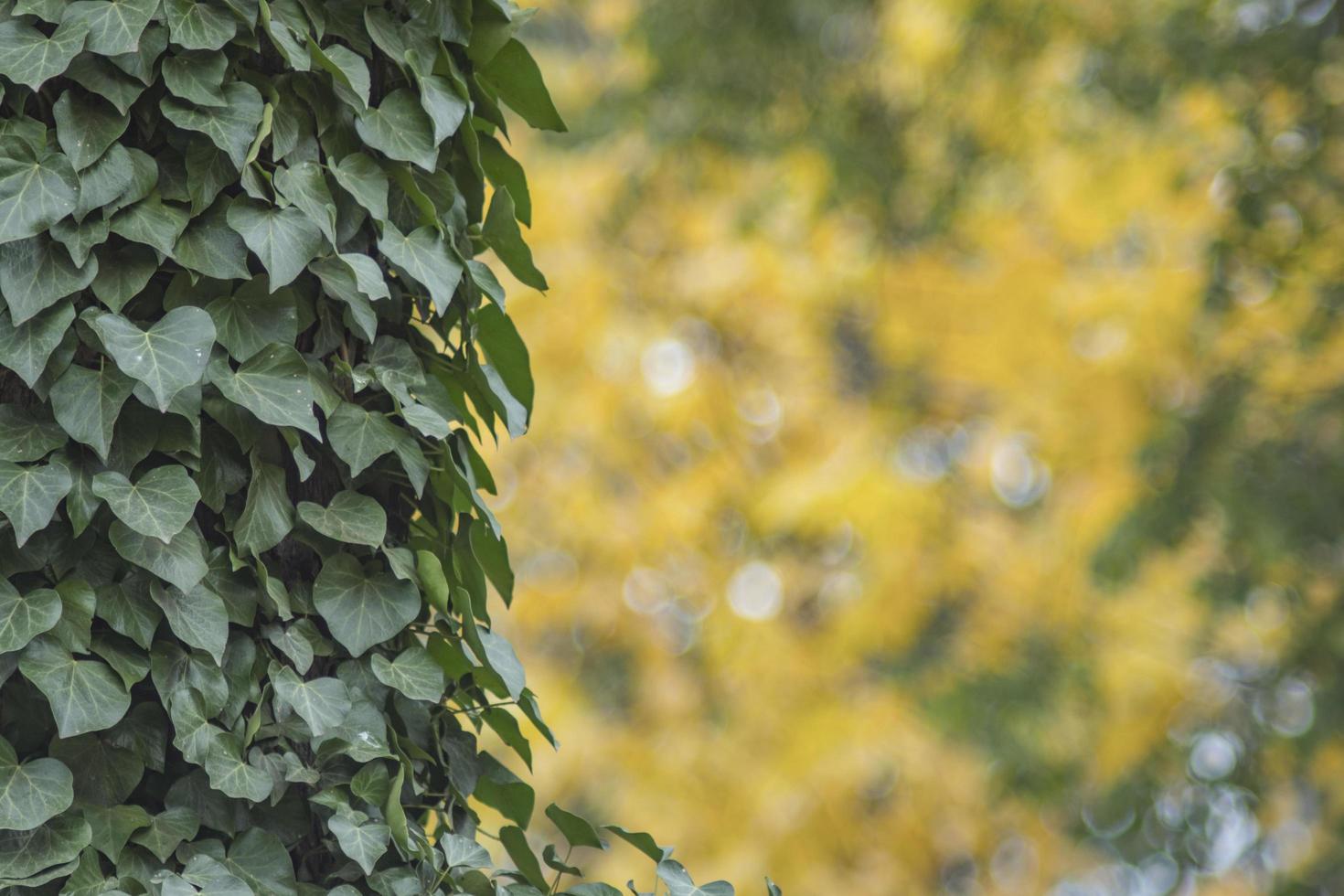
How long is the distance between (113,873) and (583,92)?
446 cm

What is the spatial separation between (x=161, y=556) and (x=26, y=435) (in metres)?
0.11

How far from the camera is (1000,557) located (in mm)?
4258

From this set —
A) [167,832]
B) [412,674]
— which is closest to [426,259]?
[412,674]

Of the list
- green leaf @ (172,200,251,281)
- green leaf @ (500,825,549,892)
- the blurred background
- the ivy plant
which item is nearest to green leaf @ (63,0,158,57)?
the ivy plant

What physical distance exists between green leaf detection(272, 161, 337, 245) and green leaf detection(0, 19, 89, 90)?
13cm

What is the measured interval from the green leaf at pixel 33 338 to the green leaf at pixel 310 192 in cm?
15

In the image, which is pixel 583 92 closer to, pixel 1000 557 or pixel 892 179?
pixel 892 179

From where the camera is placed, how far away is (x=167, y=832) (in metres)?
0.81

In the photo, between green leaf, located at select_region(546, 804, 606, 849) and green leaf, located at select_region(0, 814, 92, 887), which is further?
Answer: green leaf, located at select_region(546, 804, 606, 849)

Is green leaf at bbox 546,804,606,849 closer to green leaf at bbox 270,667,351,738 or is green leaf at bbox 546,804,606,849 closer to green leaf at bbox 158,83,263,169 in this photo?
green leaf at bbox 270,667,351,738

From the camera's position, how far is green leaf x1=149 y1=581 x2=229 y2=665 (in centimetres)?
81

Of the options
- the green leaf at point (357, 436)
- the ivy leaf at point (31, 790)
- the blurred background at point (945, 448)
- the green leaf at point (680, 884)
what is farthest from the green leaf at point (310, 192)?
the blurred background at point (945, 448)

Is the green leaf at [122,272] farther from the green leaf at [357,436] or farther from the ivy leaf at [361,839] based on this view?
the ivy leaf at [361,839]

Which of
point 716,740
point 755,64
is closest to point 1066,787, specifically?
point 716,740
